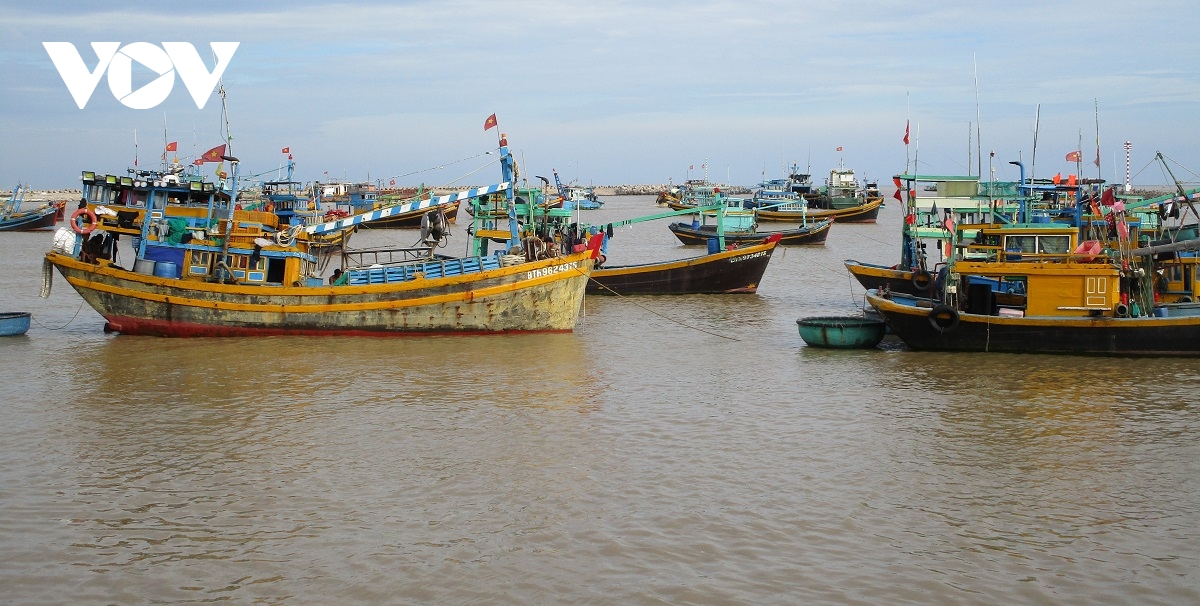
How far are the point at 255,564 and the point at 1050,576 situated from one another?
7.05 meters

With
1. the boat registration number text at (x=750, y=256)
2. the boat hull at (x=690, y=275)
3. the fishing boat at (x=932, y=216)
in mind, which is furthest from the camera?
the boat registration number text at (x=750, y=256)

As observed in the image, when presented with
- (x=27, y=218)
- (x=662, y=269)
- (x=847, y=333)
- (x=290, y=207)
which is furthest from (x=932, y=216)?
(x=27, y=218)

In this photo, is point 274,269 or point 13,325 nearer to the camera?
point 13,325

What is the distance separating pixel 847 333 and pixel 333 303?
1068 centimetres

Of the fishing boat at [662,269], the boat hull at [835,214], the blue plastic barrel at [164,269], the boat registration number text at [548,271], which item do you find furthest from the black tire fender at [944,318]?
the boat hull at [835,214]

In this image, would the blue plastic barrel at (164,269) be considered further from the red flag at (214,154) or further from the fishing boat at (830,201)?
the fishing boat at (830,201)

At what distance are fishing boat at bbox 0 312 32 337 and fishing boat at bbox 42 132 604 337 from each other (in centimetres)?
129

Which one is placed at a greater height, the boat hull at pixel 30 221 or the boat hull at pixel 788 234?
the boat hull at pixel 30 221

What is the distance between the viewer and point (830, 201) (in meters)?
76.1

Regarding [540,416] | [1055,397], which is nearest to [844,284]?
[1055,397]

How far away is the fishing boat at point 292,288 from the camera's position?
2273cm

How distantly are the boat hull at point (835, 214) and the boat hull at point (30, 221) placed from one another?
4265 cm

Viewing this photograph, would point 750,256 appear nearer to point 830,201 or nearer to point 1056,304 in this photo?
point 1056,304

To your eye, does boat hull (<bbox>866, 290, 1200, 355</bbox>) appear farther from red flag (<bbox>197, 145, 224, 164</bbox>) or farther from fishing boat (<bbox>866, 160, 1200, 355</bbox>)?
red flag (<bbox>197, 145, 224, 164</bbox>)
